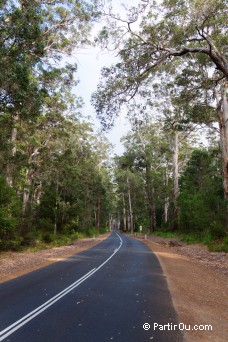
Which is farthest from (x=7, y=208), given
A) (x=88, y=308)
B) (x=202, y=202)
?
(x=202, y=202)

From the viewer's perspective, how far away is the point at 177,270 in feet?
43.1

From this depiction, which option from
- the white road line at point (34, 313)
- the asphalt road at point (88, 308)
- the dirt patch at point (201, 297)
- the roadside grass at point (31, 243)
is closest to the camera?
the asphalt road at point (88, 308)

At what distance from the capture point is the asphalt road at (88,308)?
5438 millimetres

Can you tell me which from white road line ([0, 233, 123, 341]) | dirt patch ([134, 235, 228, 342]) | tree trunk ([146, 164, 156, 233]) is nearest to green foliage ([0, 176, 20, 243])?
white road line ([0, 233, 123, 341])

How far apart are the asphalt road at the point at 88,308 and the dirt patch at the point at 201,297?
0.97 feet

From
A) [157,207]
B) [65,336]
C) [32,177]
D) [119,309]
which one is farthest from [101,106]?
[157,207]

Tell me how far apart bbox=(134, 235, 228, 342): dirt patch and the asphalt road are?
30 centimetres

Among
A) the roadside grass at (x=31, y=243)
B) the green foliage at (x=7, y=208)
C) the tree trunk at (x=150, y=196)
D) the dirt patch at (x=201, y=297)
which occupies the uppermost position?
the tree trunk at (x=150, y=196)

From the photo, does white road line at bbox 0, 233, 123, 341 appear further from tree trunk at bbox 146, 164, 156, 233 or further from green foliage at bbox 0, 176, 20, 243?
tree trunk at bbox 146, 164, 156, 233

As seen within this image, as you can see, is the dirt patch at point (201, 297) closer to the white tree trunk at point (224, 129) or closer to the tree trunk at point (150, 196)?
the white tree trunk at point (224, 129)

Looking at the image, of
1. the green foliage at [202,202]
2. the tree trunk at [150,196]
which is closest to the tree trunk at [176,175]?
the green foliage at [202,202]

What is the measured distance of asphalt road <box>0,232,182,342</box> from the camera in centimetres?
544

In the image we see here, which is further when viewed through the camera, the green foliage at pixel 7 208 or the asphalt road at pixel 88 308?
the green foliage at pixel 7 208

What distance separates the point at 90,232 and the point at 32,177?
753 inches
